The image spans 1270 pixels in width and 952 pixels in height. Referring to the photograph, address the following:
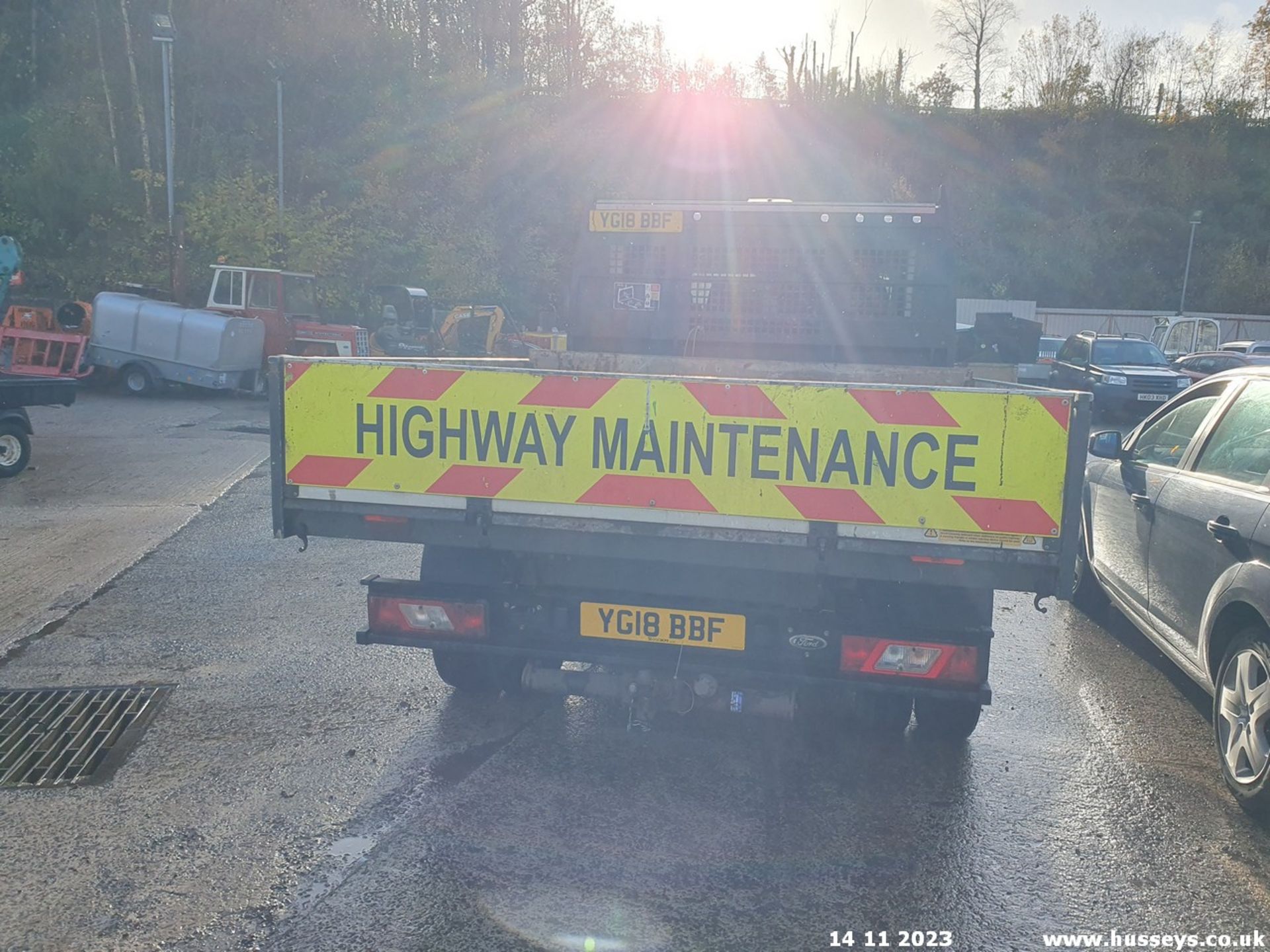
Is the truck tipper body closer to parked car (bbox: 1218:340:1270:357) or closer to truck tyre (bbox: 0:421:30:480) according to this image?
truck tyre (bbox: 0:421:30:480)

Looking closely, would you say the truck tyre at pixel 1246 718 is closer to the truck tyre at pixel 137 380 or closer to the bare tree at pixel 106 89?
the truck tyre at pixel 137 380

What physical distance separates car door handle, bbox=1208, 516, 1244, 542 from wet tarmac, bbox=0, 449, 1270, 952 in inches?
42.4

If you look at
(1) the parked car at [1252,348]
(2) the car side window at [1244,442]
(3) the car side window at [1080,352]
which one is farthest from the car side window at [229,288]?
(1) the parked car at [1252,348]

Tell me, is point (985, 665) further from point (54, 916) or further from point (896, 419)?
point (54, 916)

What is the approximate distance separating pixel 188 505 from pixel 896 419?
856 centimetres

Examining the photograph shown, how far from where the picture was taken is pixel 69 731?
476 centimetres

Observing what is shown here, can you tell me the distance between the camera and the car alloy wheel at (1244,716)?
13.1ft

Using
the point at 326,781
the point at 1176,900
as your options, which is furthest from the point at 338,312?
the point at 1176,900

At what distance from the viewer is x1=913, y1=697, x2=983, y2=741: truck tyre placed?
4637 millimetres

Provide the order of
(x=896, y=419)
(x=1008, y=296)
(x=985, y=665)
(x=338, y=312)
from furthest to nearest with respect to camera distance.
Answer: (x=1008, y=296) < (x=338, y=312) < (x=985, y=665) < (x=896, y=419)

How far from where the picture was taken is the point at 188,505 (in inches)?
405

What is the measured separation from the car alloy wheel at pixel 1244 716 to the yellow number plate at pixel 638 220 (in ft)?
14.4

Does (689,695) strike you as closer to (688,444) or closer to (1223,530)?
(688,444)

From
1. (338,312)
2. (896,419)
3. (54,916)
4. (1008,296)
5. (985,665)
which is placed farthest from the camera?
(1008,296)
